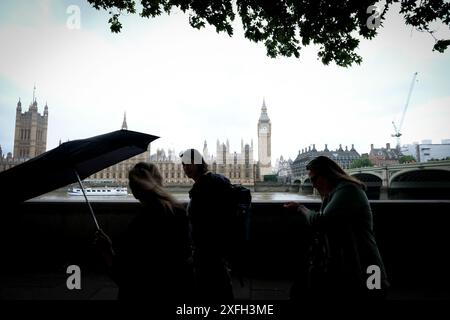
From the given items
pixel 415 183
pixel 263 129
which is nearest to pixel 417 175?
pixel 415 183

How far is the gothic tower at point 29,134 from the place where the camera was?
197 ft

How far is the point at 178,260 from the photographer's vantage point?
5.63ft

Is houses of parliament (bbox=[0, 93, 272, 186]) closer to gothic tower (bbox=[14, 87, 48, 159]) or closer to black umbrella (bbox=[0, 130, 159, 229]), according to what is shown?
gothic tower (bbox=[14, 87, 48, 159])

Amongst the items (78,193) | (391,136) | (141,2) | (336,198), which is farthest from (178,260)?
(391,136)

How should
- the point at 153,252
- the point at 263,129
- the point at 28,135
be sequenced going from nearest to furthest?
1. the point at 153,252
2. the point at 28,135
3. the point at 263,129

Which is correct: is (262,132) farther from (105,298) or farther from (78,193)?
(105,298)

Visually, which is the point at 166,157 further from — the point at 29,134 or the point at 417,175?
the point at 417,175

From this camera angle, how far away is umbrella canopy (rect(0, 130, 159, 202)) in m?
1.65

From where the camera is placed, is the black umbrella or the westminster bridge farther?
the westminster bridge

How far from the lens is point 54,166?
179cm

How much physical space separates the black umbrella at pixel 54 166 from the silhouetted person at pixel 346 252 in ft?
5.17

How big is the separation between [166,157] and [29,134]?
3733 centimetres

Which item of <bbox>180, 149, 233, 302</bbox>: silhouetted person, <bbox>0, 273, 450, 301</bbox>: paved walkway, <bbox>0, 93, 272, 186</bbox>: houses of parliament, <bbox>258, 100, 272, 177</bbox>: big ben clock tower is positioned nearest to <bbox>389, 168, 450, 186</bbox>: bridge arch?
<bbox>0, 93, 272, 186</bbox>: houses of parliament

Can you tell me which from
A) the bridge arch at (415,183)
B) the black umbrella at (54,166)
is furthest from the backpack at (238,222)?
the bridge arch at (415,183)
